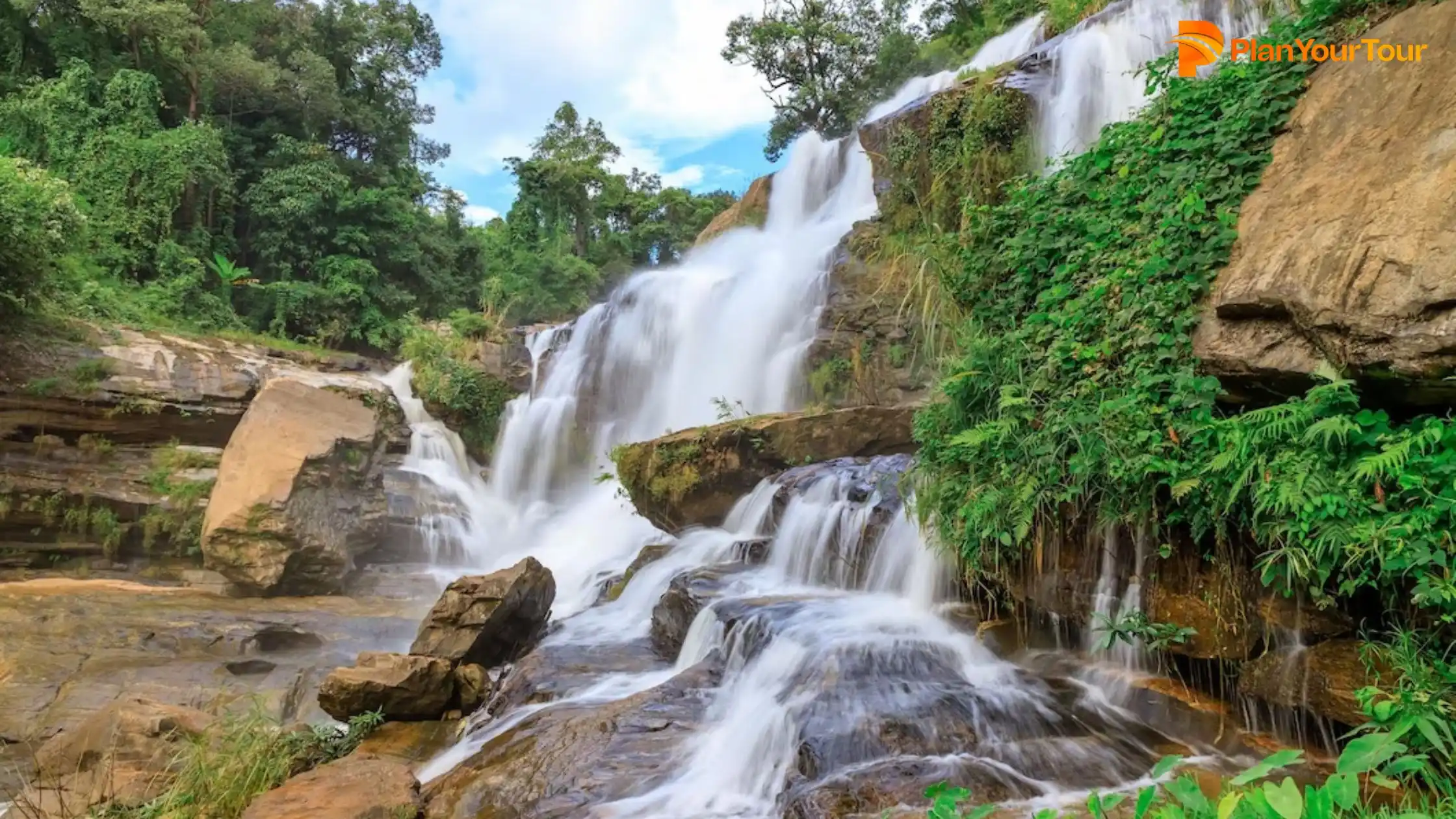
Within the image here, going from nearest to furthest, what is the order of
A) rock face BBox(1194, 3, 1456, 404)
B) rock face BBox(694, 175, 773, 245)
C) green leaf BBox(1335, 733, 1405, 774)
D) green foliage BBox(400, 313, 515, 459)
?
green leaf BBox(1335, 733, 1405, 774) < rock face BBox(1194, 3, 1456, 404) < green foliage BBox(400, 313, 515, 459) < rock face BBox(694, 175, 773, 245)

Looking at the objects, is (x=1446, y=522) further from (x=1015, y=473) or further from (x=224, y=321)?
(x=224, y=321)

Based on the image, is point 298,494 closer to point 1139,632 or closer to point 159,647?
point 159,647

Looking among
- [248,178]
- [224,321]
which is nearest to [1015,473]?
[224,321]

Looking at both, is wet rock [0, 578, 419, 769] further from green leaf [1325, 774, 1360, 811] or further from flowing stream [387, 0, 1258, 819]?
green leaf [1325, 774, 1360, 811]

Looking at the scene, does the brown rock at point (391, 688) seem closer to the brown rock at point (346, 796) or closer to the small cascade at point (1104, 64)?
the brown rock at point (346, 796)

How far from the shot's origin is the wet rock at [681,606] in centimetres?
709

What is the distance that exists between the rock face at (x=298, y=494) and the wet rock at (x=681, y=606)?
6.09m

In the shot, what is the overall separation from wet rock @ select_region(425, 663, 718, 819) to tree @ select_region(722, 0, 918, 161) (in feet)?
74.1

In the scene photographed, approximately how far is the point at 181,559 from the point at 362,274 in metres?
9.87

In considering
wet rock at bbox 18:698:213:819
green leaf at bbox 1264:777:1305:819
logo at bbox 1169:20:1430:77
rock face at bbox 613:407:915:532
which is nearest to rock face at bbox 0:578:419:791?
wet rock at bbox 18:698:213:819

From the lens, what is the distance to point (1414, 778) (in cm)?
Answer: 313

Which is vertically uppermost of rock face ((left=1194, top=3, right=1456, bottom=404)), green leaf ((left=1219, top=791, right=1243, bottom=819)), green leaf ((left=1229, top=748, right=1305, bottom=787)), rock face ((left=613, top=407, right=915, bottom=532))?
rock face ((left=1194, top=3, right=1456, bottom=404))

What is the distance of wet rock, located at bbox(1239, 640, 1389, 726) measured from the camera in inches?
142

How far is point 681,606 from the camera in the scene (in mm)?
7273
